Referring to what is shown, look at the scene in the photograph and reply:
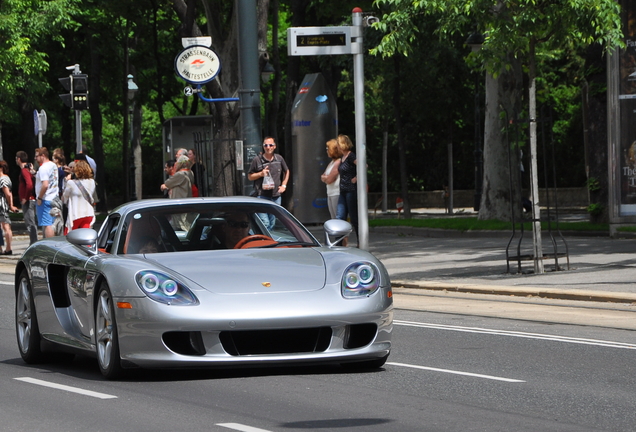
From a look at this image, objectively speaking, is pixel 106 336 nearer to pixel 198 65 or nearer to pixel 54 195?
pixel 198 65

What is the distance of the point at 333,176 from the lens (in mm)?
18359

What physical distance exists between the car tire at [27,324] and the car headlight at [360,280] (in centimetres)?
271

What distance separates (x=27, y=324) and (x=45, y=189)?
1161 centimetres

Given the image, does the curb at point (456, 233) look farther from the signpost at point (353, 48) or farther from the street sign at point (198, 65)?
the street sign at point (198, 65)

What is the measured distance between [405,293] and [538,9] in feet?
13.9

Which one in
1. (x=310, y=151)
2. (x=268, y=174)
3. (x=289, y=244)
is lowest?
(x=289, y=244)

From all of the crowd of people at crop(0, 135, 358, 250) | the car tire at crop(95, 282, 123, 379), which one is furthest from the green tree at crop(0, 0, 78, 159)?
the car tire at crop(95, 282, 123, 379)

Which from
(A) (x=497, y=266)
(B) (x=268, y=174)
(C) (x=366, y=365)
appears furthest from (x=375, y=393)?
(B) (x=268, y=174)

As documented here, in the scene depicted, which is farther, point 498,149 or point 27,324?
point 498,149

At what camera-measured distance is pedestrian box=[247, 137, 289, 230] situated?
1848cm

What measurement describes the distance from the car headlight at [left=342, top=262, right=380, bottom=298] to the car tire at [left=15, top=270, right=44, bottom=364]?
2.71 metres

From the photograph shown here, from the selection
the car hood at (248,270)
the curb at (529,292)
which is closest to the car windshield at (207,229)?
the car hood at (248,270)

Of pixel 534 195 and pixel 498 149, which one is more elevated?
pixel 498 149

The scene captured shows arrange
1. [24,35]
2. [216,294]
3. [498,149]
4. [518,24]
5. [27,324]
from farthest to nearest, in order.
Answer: [24,35]
[498,149]
[518,24]
[27,324]
[216,294]
